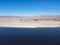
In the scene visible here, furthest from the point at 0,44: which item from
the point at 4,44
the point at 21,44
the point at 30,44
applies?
the point at 30,44

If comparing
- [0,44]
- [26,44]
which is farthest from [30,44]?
[0,44]

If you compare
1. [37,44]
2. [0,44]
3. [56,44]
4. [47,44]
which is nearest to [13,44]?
[0,44]

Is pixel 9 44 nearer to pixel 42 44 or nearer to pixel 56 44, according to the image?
pixel 42 44

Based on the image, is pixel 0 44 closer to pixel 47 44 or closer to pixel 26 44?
pixel 26 44

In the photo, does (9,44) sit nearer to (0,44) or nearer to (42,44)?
(0,44)

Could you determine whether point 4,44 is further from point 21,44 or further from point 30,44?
point 30,44
